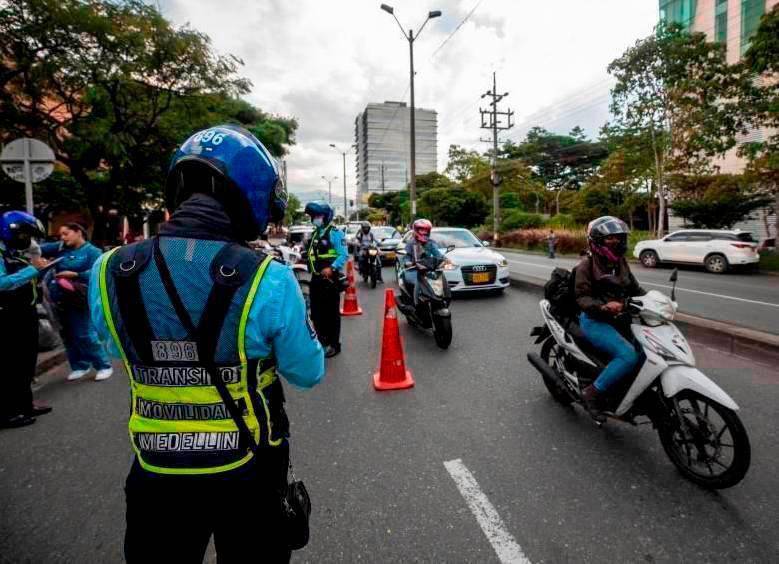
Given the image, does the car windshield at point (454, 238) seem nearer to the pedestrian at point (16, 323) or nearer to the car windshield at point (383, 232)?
the pedestrian at point (16, 323)

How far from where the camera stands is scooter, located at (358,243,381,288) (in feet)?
36.8

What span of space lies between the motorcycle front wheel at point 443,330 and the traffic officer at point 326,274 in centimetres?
129

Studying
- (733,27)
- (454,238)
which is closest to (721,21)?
(733,27)

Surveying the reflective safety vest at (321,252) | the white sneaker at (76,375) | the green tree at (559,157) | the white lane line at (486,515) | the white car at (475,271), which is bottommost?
the white lane line at (486,515)

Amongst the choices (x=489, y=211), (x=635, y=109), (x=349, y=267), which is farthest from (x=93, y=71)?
(x=489, y=211)

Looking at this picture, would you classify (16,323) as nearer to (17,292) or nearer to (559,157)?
(17,292)

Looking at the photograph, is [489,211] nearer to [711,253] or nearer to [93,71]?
[711,253]

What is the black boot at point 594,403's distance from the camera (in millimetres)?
3029

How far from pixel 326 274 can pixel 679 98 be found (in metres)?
17.3

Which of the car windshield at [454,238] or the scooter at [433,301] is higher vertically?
the car windshield at [454,238]

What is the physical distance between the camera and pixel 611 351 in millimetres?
2973

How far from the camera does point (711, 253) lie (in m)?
14.7

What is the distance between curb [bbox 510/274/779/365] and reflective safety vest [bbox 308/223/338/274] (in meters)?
4.90

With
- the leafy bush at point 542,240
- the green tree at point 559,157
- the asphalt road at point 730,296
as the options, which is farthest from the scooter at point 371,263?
the green tree at point 559,157
